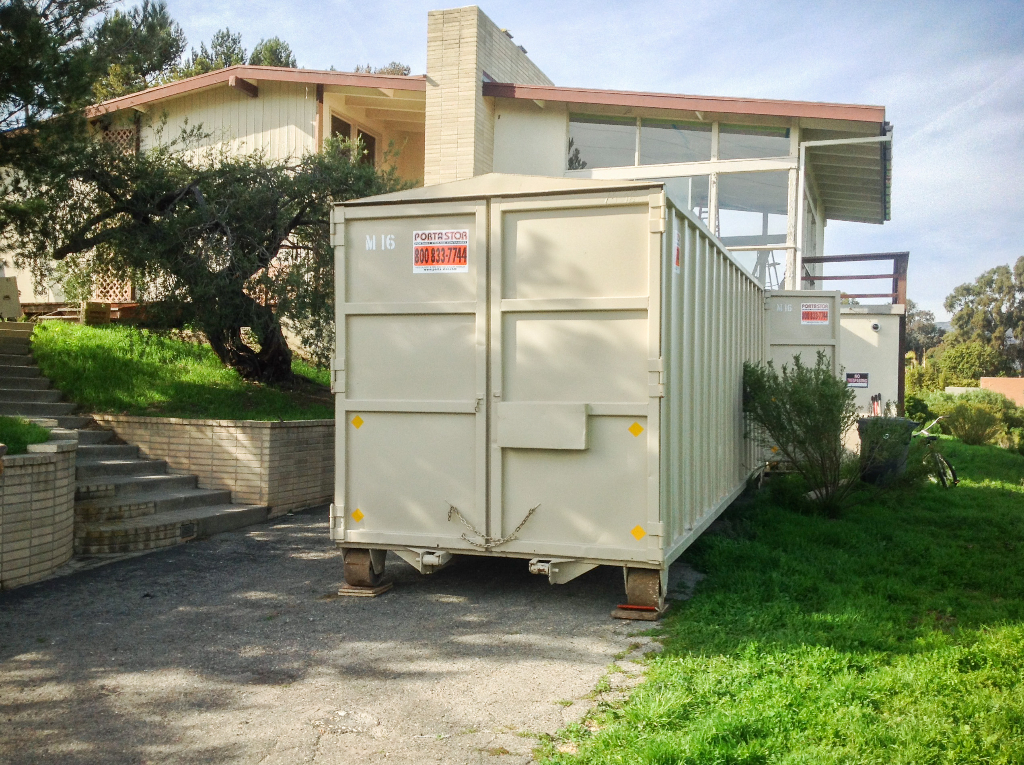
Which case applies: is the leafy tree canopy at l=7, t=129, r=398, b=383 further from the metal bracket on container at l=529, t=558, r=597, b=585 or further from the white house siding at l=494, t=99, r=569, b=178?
the white house siding at l=494, t=99, r=569, b=178

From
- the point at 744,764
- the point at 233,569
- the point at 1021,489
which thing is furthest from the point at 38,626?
the point at 1021,489

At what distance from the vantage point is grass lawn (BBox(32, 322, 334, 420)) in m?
10.9

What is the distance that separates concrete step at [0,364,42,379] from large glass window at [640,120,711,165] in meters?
10.8

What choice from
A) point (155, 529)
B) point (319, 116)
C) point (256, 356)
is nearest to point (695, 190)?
point (319, 116)

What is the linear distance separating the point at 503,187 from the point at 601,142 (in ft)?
37.6

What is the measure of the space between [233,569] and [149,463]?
3031 mm

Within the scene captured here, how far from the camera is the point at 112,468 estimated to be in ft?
30.8

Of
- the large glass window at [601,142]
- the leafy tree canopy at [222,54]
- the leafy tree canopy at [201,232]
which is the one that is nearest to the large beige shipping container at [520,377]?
the leafy tree canopy at [201,232]

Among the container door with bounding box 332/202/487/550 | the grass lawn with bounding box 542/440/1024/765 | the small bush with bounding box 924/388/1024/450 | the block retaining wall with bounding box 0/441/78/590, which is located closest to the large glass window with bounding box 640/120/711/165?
the small bush with bounding box 924/388/1024/450

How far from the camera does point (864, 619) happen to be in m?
5.50

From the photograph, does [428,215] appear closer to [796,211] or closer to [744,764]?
[744,764]

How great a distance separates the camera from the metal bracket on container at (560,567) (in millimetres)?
5930

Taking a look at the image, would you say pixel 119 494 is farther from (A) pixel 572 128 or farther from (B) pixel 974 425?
(B) pixel 974 425

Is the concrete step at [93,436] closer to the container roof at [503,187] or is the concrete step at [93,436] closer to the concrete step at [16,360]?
the concrete step at [16,360]
